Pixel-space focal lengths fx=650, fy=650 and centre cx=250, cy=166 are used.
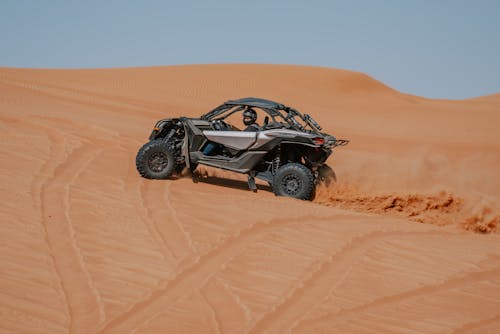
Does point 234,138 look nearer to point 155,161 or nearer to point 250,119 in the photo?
point 250,119

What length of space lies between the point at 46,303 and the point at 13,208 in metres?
2.69

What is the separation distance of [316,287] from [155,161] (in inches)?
193

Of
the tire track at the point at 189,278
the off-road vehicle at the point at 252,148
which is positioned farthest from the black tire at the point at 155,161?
the tire track at the point at 189,278

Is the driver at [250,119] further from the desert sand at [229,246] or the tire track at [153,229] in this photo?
the tire track at [153,229]

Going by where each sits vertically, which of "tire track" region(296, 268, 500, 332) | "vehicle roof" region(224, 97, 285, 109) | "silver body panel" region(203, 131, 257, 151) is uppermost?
Answer: "vehicle roof" region(224, 97, 285, 109)

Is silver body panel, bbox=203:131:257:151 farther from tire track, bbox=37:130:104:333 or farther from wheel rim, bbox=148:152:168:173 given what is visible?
tire track, bbox=37:130:104:333

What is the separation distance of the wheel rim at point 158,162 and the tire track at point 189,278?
2798 mm

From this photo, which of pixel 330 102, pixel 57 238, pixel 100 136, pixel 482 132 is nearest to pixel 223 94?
pixel 330 102

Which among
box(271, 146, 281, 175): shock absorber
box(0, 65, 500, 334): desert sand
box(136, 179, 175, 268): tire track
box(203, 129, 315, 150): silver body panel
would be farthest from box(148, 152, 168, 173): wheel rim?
box(271, 146, 281, 175): shock absorber

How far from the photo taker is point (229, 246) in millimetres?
7035

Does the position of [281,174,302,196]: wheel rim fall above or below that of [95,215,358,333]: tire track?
above

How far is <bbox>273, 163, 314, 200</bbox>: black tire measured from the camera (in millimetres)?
9703

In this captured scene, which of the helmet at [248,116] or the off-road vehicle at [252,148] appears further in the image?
the helmet at [248,116]

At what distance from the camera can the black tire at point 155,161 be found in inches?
401
